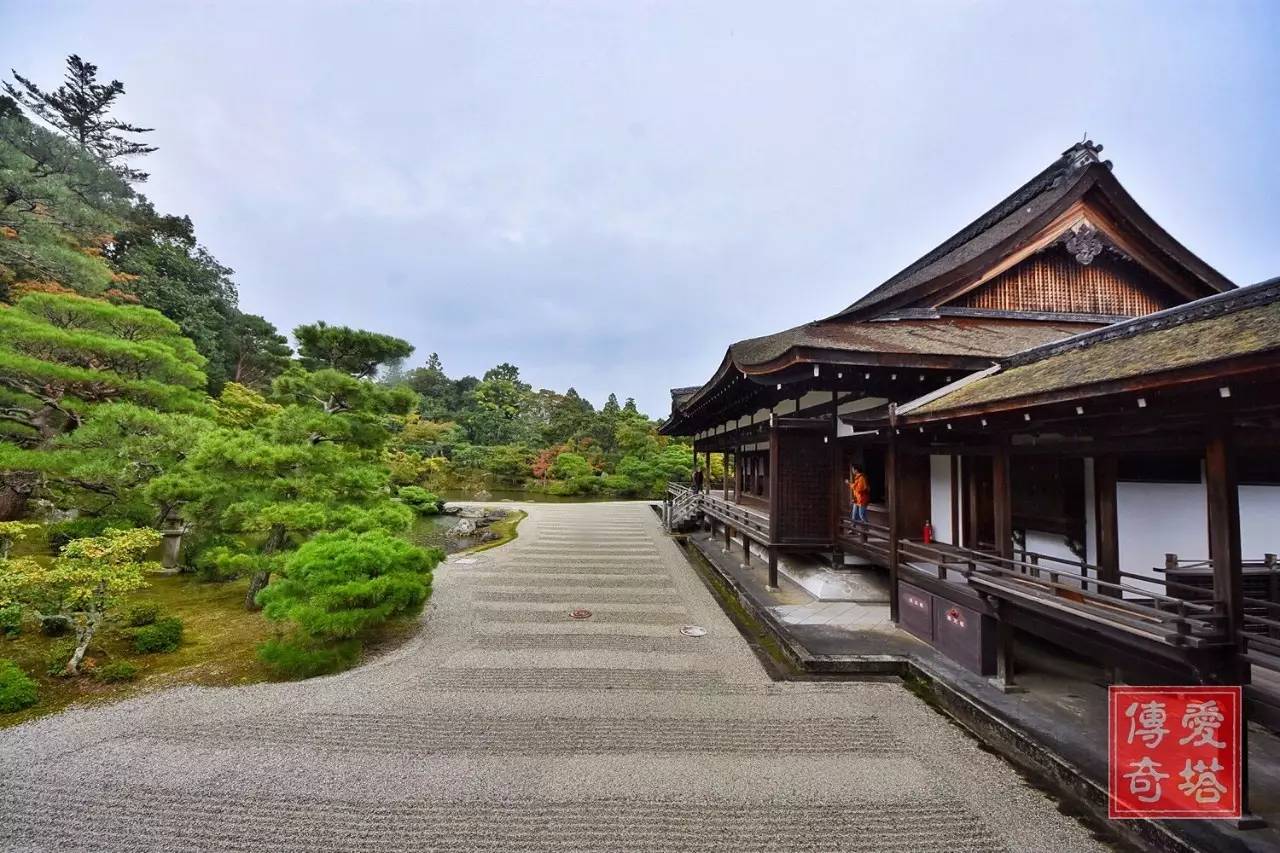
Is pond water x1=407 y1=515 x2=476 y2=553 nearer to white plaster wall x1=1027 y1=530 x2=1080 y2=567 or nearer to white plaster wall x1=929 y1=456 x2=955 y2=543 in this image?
white plaster wall x1=929 y1=456 x2=955 y2=543

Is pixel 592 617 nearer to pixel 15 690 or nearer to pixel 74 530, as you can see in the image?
pixel 15 690

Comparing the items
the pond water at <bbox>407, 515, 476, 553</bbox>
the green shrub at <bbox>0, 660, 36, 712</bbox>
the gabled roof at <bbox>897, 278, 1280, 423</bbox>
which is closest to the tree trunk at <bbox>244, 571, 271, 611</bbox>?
the green shrub at <bbox>0, 660, 36, 712</bbox>

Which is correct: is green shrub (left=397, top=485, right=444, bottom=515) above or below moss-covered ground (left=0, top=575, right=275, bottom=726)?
above

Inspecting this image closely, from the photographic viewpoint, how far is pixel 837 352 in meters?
6.15

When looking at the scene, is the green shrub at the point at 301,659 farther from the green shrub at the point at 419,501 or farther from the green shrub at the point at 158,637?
the green shrub at the point at 419,501

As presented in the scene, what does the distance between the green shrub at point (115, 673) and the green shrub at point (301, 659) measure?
1.20 metres

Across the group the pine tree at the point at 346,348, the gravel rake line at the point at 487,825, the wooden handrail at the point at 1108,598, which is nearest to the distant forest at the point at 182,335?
the pine tree at the point at 346,348

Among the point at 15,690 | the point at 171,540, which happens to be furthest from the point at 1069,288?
the point at 171,540

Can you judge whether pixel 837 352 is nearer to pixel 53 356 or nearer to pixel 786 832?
pixel 786 832

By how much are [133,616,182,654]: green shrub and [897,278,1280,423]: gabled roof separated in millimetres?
9635

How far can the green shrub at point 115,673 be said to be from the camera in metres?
5.30

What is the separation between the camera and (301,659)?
5602 mm

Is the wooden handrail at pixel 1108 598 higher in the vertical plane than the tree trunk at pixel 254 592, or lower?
higher

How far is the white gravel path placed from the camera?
3.19 m
